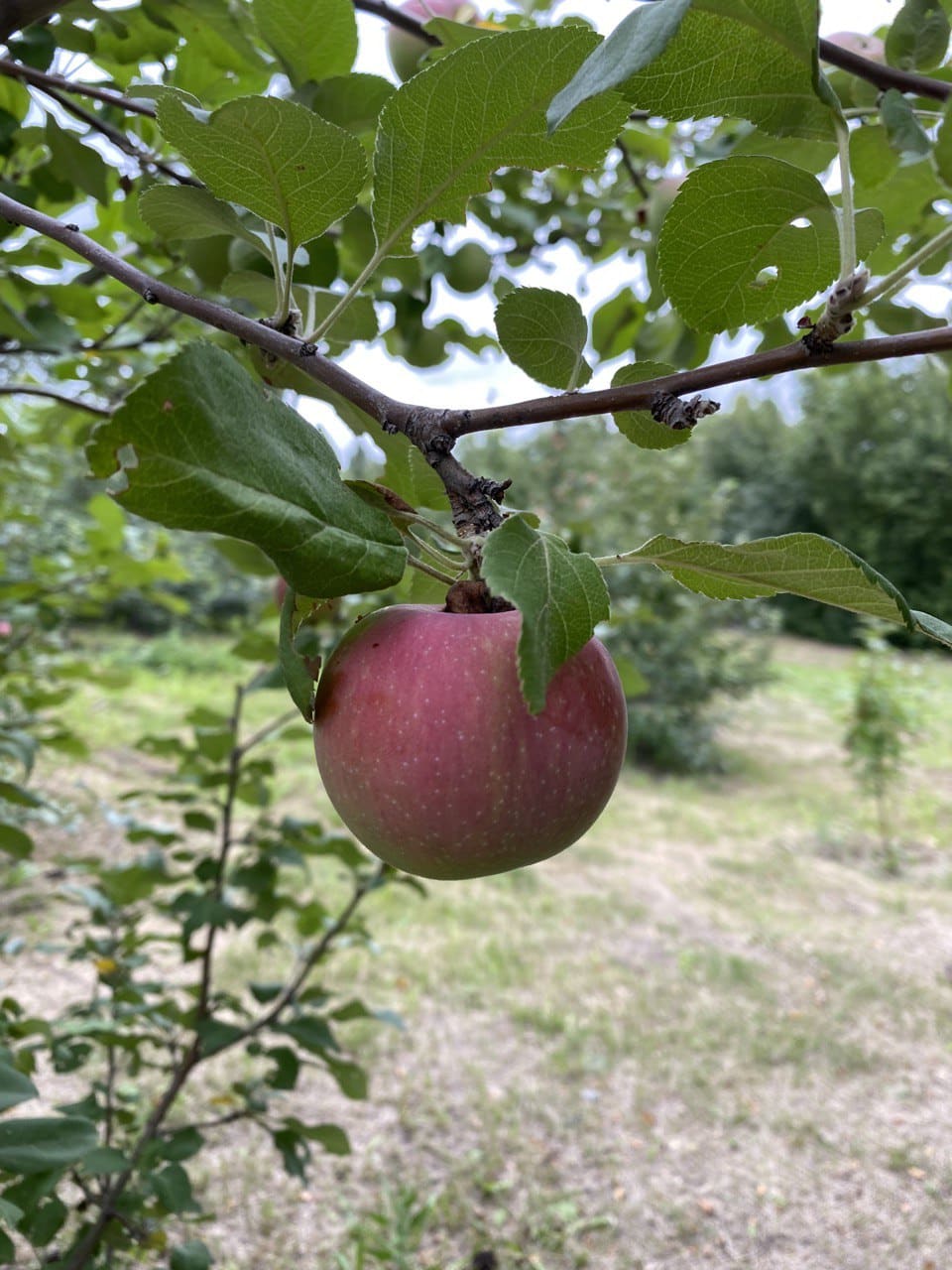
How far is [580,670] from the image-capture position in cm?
47

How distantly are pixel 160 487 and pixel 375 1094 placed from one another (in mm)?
2154

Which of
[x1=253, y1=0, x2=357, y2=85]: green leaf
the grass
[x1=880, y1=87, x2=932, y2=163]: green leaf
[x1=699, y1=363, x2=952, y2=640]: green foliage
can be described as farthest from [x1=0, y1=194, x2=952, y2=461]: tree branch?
[x1=699, y1=363, x2=952, y2=640]: green foliage

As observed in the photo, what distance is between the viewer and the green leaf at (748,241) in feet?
1.56

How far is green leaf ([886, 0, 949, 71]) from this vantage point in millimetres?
658

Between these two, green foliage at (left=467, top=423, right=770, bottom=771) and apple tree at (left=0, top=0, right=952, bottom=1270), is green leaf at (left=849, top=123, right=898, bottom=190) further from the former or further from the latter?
green foliage at (left=467, top=423, right=770, bottom=771)

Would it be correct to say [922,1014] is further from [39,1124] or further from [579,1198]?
[39,1124]

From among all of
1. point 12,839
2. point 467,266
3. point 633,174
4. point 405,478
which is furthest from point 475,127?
point 12,839

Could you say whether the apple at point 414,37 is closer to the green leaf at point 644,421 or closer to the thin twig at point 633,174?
the thin twig at point 633,174

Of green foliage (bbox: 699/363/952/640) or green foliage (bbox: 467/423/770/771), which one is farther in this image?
green foliage (bbox: 699/363/952/640)

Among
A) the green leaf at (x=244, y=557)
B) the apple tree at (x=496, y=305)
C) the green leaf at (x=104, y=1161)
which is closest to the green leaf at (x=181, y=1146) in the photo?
the green leaf at (x=104, y=1161)

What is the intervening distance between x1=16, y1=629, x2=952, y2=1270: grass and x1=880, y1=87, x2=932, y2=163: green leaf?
1117 mm

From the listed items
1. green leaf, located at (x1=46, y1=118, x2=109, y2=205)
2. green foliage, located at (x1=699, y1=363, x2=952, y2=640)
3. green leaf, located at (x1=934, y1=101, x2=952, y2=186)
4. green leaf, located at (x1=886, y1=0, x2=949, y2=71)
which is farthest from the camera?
green foliage, located at (x1=699, y1=363, x2=952, y2=640)

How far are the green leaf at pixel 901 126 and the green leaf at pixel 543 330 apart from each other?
27 cm

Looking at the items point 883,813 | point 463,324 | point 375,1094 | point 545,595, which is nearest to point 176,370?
point 545,595
